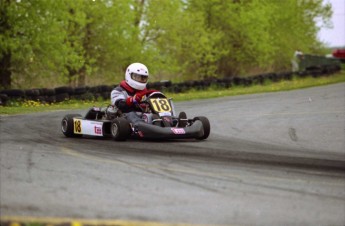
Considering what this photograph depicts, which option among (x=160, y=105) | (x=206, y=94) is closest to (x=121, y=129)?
(x=160, y=105)

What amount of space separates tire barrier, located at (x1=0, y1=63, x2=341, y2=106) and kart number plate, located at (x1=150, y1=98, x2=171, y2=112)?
9490 millimetres


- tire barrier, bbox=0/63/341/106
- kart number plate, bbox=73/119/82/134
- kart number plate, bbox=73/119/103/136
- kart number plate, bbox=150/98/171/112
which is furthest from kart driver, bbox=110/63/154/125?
tire barrier, bbox=0/63/341/106

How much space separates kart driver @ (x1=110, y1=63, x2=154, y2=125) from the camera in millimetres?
11805

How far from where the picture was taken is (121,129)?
36.4ft

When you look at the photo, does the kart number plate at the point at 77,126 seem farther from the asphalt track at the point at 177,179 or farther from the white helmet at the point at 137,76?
the white helmet at the point at 137,76

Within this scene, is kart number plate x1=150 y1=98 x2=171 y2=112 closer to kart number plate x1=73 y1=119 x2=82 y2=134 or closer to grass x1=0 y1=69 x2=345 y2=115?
kart number plate x1=73 y1=119 x2=82 y2=134

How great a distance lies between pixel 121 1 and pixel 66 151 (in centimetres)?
2266

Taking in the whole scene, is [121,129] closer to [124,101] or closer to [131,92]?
[124,101]

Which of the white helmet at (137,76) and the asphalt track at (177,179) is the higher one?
the white helmet at (137,76)

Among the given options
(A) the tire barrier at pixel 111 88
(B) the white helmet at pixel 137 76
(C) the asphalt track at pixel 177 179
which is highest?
(B) the white helmet at pixel 137 76

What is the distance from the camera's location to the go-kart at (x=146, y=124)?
11102 mm

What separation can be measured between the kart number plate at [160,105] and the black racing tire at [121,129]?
55 cm

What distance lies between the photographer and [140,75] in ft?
39.8

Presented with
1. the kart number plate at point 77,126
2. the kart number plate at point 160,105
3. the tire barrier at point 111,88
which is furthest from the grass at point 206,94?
the kart number plate at point 160,105
